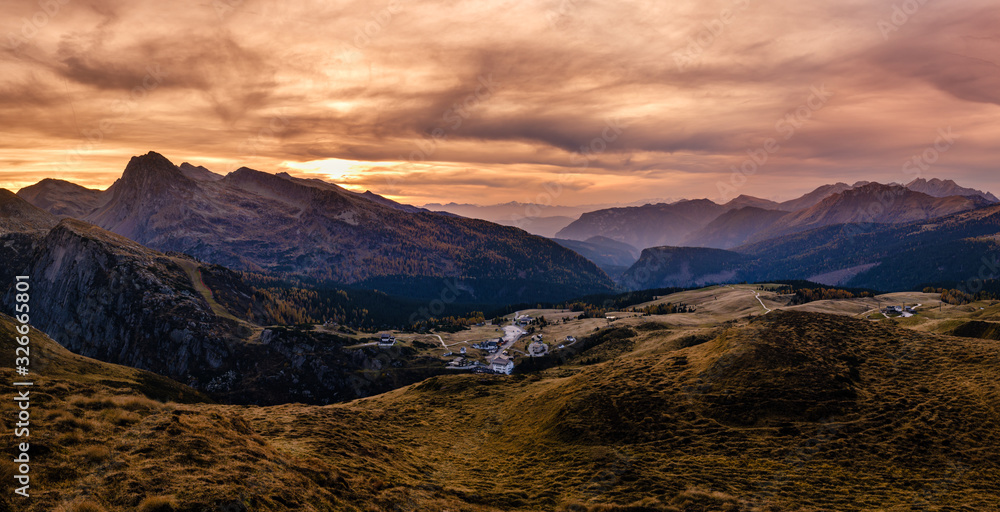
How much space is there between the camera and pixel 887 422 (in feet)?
169

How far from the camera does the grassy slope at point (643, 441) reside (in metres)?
31.3

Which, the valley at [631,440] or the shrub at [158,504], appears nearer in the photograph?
the shrub at [158,504]

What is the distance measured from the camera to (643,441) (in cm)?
5456

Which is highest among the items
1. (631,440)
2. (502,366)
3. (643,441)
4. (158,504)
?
(158,504)

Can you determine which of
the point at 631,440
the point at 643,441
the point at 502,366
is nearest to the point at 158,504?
the point at 631,440

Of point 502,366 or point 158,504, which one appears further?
point 502,366

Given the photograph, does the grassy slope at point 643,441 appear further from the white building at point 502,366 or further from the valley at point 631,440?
the white building at point 502,366

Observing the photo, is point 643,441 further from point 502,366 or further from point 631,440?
point 502,366


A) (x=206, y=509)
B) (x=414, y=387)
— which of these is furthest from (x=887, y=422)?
(x=414, y=387)

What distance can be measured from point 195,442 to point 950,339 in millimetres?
113124

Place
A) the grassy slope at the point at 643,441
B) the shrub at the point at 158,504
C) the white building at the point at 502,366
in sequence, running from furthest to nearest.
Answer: the white building at the point at 502,366 → the grassy slope at the point at 643,441 → the shrub at the point at 158,504

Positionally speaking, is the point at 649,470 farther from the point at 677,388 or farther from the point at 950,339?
the point at 950,339

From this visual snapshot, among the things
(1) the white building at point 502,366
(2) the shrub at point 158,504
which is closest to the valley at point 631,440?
(2) the shrub at point 158,504

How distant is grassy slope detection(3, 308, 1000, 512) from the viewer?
31312mm
